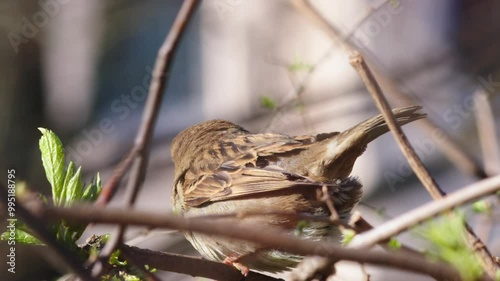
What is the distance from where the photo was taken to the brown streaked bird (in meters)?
2.21

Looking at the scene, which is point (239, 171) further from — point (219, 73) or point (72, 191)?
point (219, 73)

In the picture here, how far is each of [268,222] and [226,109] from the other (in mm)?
Answer: 3707

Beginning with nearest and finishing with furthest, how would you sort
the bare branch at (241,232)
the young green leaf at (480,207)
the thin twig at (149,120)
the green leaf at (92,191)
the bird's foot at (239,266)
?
the bare branch at (241,232), the thin twig at (149,120), the green leaf at (92,191), the young green leaf at (480,207), the bird's foot at (239,266)

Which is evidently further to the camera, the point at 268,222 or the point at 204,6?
the point at 204,6

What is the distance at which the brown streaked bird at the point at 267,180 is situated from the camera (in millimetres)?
2215

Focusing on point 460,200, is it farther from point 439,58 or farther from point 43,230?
point 439,58

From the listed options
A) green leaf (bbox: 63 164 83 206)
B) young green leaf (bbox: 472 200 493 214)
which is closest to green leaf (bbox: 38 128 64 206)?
green leaf (bbox: 63 164 83 206)

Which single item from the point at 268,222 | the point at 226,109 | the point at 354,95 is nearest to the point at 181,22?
the point at 268,222

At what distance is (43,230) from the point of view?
702mm

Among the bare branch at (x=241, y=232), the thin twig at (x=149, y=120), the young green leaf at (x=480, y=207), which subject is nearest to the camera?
the bare branch at (x=241, y=232)

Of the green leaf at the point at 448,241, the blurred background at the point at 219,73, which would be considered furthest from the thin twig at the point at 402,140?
the blurred background at the point at 219,73

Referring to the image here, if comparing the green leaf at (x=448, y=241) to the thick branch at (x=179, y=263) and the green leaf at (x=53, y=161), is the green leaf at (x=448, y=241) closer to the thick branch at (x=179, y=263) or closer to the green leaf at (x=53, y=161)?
the thick branch at (x=179, y=263)

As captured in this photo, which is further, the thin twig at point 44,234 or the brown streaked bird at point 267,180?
the brown streaked bird at point 267,180

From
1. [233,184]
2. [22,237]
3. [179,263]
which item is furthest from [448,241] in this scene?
[233,184]
